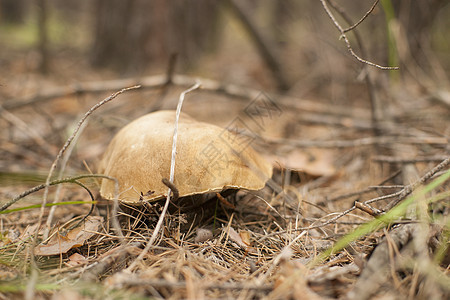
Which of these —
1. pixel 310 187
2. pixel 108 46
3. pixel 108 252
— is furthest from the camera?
pixel 108 46

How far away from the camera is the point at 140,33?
392 cm

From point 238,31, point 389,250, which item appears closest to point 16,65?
point 389,250

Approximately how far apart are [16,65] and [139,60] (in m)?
2.30

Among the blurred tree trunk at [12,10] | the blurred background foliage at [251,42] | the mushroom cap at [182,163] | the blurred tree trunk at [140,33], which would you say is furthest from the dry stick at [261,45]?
the blurred tree trunk at [12,10]

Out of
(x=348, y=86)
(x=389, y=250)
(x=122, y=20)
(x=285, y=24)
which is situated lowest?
(x=389, y=250)

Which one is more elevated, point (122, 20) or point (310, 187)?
point (122, 20)

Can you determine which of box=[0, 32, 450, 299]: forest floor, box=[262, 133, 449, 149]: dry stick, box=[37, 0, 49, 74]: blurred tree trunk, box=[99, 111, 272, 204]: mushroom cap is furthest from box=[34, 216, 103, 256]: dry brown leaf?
box=[37, 0, 49, 74]: blurred tree trunk

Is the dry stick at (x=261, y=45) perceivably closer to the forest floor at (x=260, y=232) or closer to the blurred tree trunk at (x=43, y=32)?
the forest floor at (x=260, y=232)

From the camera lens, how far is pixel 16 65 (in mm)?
4836

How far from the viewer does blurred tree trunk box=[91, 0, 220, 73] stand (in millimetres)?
3852

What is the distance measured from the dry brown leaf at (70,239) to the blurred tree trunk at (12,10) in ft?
36.7

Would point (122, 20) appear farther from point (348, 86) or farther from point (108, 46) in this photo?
point (348, 86)

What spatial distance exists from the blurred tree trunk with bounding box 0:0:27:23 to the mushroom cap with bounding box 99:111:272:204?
11.2m

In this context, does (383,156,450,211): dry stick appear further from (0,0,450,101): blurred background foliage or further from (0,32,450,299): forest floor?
(0,0,450,101): blurred background foliage
